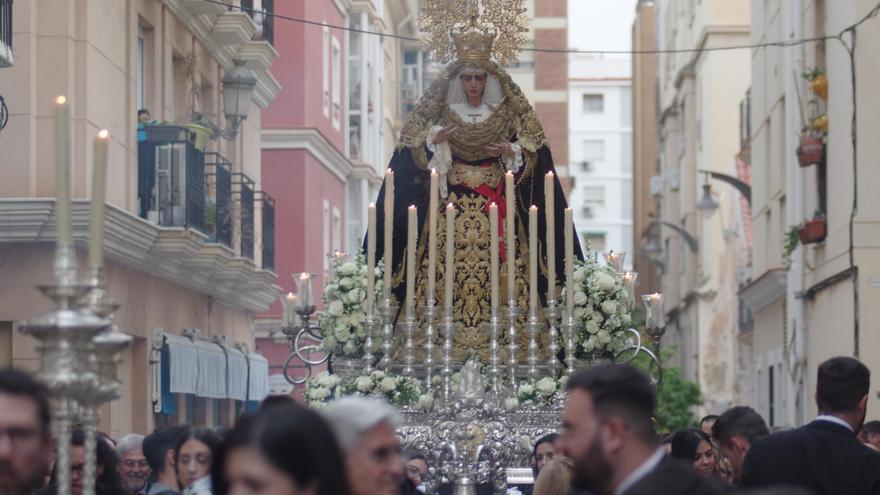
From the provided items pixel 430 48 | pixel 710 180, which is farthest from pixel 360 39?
pixel 430 48

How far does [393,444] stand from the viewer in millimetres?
5008

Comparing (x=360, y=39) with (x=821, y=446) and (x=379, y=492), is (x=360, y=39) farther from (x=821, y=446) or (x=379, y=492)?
(x=379, y=492)

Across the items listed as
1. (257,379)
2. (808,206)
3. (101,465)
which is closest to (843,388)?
(101,465)

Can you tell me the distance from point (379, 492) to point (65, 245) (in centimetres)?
106

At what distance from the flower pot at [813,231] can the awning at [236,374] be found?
719cm

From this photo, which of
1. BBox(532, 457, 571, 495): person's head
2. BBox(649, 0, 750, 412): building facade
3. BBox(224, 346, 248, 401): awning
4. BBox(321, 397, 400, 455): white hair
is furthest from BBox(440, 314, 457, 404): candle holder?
BBox(649, 0, 750, 412): building facade

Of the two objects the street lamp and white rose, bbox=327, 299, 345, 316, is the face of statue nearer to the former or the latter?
white rose, bbox=327, 299, 345, 316

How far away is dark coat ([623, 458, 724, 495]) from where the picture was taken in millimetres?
5012

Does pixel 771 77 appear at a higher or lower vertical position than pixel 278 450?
higher

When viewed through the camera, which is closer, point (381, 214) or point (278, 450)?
point (278, 450)

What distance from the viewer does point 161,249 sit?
20016 mm

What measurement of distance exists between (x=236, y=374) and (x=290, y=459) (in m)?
21.1

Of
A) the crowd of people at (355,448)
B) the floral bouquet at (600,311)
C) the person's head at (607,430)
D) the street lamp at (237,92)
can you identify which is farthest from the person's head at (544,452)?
the street lamp at (237,92)

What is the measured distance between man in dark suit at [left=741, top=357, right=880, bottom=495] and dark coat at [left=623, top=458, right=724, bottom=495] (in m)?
3.16
